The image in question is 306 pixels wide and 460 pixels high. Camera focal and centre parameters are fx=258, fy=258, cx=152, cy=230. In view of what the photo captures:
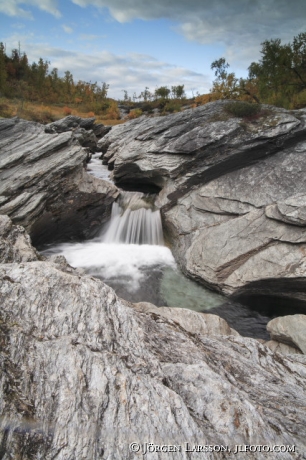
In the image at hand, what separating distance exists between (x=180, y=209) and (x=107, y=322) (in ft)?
42.9

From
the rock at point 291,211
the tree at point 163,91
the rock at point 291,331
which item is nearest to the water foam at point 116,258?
the rock at point 291,211

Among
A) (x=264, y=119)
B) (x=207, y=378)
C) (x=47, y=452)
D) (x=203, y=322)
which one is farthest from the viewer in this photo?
(x=264, y=119)

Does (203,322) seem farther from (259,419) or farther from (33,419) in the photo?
(33,419)

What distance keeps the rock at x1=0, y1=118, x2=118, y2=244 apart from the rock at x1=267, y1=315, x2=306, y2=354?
46.0ft

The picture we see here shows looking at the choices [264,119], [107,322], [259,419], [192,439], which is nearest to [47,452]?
[192,439]

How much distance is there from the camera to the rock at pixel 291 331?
938 centimetres

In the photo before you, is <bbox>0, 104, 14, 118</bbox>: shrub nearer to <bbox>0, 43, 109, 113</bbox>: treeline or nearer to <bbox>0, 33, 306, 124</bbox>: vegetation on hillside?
<bbox>0, 33, 306, 124</bbox>: vegetation on hillside

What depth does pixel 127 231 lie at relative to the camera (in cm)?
1966

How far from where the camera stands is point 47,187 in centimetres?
1658

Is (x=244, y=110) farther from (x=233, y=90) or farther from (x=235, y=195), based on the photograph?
(x=233, y=90)

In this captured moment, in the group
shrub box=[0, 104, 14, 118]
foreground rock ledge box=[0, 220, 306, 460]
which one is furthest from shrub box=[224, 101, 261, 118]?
shrub box=[0, 104, 14, 118]

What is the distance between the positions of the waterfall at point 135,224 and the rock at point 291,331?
1033 centimetres

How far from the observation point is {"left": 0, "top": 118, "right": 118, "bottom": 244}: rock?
15.7 m

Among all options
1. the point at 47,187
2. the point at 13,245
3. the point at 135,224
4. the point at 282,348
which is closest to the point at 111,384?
the point at 13,245
